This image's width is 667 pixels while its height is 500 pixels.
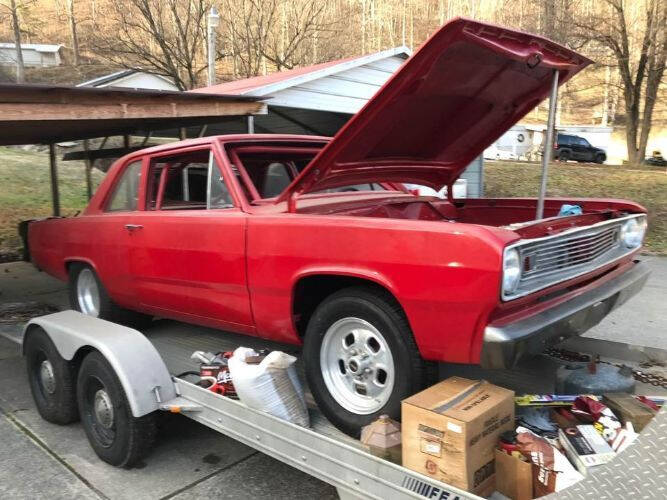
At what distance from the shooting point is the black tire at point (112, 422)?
328cm

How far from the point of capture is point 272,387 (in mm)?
2873

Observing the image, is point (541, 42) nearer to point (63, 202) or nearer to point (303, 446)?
point (303, 446)

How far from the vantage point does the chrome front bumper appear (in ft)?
8.01

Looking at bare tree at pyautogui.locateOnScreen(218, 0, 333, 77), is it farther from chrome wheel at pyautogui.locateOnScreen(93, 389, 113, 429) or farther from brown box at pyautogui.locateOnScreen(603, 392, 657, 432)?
brown box at pyautogui.locateOnScreen(603, 392, 657, 432)

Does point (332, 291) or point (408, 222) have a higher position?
point (408, 222)

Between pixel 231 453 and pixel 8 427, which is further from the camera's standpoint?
pixel 8 427

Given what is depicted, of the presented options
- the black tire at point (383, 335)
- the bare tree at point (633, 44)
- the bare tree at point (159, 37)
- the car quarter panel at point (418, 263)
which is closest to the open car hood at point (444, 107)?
the car quarter panel at point (418, 263)

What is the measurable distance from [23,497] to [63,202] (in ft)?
50.0

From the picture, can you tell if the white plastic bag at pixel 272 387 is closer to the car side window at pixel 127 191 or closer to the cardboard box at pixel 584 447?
the cardboard box at pixel 584 447

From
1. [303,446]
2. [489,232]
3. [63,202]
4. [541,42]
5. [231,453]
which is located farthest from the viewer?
[63,202]

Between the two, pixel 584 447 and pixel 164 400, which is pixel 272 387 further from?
pixel 584 447

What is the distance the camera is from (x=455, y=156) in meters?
4.16

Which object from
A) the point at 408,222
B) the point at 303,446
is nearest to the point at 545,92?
the point at 408,222

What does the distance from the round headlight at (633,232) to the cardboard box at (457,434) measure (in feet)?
5.43
